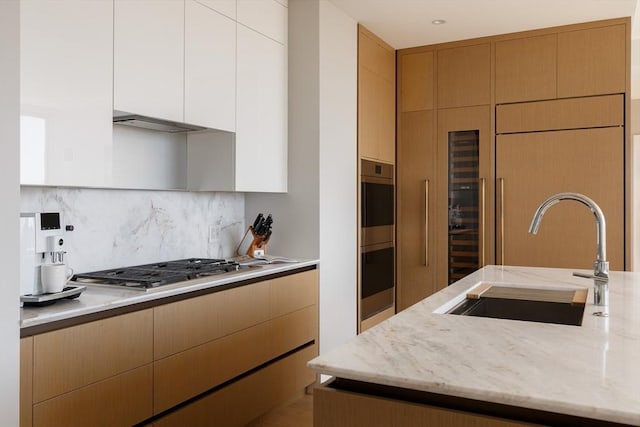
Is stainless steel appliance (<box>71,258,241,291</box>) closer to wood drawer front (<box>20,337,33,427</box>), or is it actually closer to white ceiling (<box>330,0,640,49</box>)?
wood drawer front (<box>20,337,33,427</box>)

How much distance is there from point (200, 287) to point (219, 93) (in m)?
1.11

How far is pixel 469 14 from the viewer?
12.8 ft

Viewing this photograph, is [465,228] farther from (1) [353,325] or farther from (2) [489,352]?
(2) [489,352]

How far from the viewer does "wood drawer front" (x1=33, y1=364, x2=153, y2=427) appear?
1841 mm

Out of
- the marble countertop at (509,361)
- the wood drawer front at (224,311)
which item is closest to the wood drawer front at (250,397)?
the wood drawer front at (224,311)

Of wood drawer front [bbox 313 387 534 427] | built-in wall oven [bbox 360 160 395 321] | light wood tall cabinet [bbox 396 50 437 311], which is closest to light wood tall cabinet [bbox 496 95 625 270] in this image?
light wood tall cabinet [bbox 396 50 437 311]

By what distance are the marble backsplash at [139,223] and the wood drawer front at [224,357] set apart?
0.69m

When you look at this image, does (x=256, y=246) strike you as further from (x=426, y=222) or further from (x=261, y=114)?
(x=426, y=222)

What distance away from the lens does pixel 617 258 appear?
3980 mm

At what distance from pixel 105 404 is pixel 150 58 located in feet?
4.98

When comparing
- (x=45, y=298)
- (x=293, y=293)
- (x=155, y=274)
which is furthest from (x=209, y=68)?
(x=45, y=298)

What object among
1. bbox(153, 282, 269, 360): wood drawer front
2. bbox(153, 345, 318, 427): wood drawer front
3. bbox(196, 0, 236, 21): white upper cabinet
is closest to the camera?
bbox(153, 282, 269, 360): wood drawer front

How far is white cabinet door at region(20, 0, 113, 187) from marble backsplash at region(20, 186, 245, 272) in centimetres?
37

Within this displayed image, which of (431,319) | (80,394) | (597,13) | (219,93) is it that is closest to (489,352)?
(431,319)
